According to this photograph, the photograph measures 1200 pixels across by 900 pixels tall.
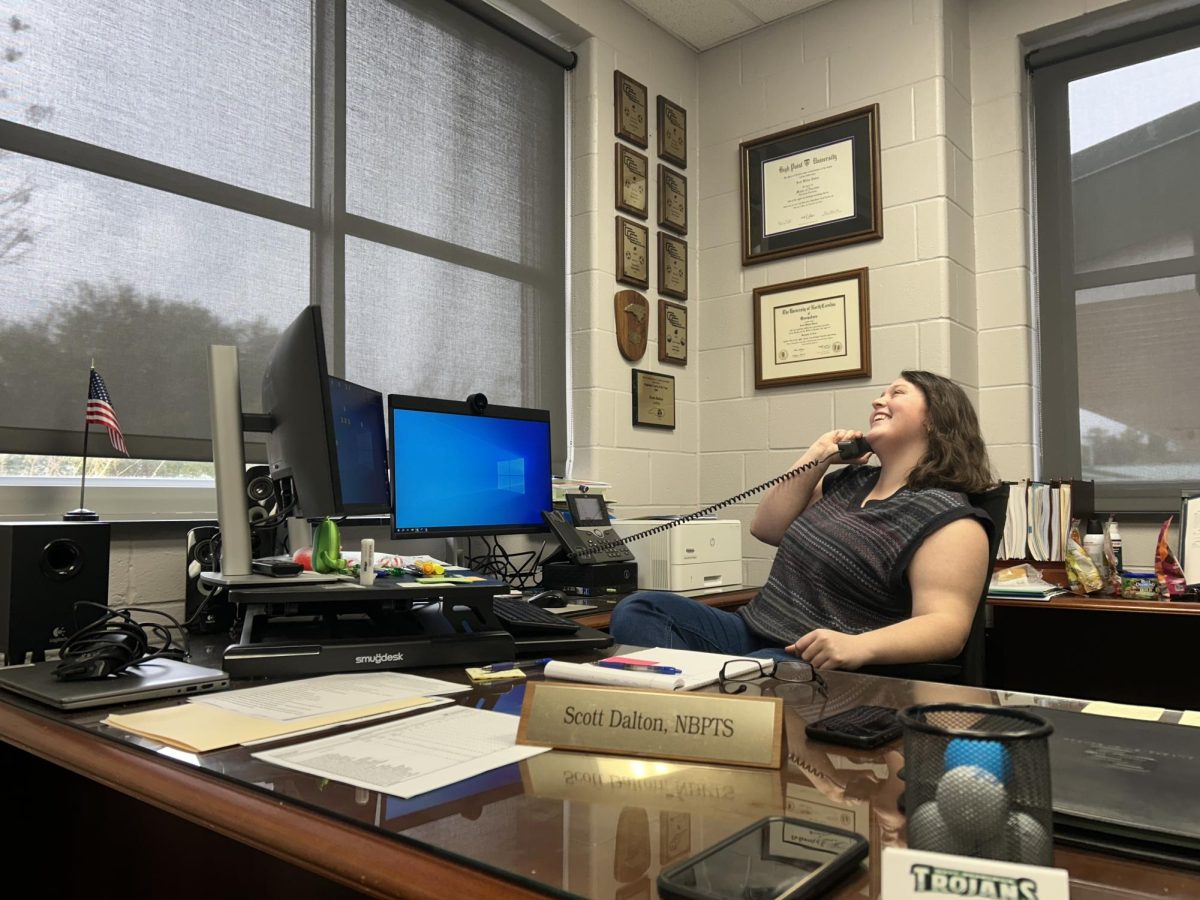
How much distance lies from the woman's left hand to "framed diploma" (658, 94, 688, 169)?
2.37 metres

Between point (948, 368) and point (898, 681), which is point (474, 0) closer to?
point (948, 368)

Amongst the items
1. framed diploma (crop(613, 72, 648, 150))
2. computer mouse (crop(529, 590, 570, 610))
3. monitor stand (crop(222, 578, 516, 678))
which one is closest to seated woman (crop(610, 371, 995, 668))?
computer mouse (crop(529, 590, 570, 610))

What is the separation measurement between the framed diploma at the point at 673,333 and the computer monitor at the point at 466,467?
916 mm

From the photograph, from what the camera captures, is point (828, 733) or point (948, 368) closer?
point (828, 733)

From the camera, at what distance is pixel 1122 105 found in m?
2.94

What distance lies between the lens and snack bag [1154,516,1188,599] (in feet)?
7.86

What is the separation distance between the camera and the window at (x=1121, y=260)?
2793 mm

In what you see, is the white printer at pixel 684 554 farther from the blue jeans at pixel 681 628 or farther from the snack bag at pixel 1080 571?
the snack bag at pixel 1080 571

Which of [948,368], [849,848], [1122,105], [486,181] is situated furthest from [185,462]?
[1122,105]

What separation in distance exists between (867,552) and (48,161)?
195cm

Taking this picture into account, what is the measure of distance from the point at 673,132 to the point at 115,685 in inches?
118

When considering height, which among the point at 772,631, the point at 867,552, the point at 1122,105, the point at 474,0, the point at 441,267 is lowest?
the point at 772,631

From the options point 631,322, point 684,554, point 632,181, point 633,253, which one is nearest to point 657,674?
point 684,554

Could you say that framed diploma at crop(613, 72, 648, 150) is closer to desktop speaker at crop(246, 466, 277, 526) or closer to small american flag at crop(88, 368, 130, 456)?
small american flag at crop(88, 368, 130, 456)
